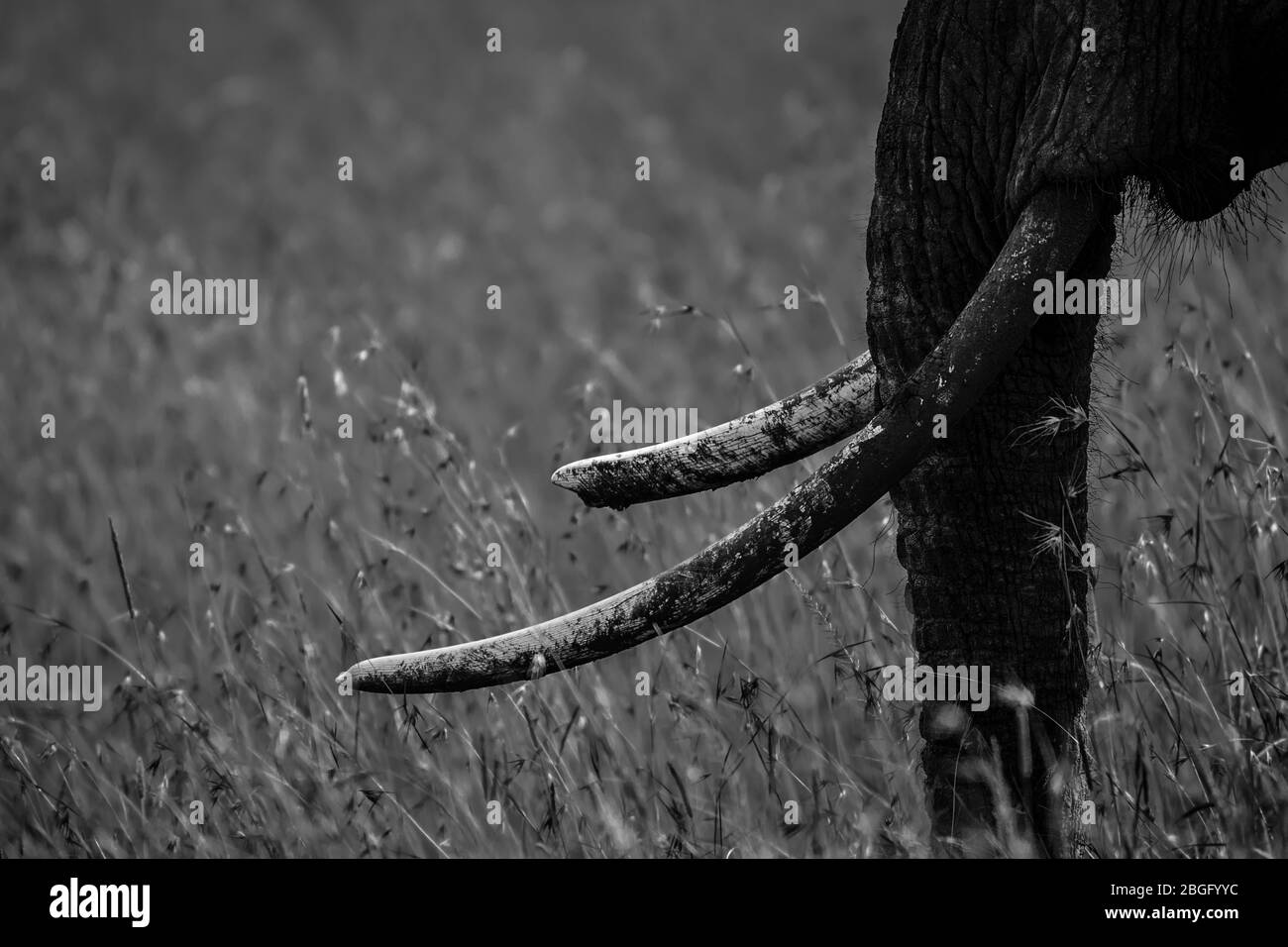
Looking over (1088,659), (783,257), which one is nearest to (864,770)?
(1088,659)

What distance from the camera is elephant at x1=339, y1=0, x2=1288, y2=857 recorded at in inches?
83.2

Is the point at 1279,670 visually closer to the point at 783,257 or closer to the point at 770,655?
the point at 770,655

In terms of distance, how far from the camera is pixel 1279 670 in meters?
3.13

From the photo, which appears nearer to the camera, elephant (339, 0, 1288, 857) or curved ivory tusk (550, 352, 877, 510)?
elephant (339, 0, 1288, 857)

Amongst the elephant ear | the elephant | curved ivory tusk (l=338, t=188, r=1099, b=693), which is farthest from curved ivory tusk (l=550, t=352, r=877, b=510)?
the elephant ear

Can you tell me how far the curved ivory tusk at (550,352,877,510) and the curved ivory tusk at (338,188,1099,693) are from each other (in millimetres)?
306

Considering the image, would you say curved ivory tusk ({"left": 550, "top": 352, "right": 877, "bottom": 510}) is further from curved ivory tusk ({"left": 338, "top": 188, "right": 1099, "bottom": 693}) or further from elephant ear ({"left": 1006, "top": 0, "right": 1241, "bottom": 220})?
elephant ear ({"left": 1006, "top": 0, "right": 1241, "bottom": 220})

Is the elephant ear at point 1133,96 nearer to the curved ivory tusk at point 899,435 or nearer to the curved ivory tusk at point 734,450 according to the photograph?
the curved ivory tusk at point 899,435

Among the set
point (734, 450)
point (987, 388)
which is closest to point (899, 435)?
point (987, 388)

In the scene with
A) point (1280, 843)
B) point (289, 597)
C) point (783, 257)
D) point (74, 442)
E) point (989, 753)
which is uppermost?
point (783, 257)

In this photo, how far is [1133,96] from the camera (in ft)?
6.90

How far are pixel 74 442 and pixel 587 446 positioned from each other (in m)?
3.37

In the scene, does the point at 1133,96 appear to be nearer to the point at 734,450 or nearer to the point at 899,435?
the point at 899,435

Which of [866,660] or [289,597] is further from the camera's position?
[289,597]
